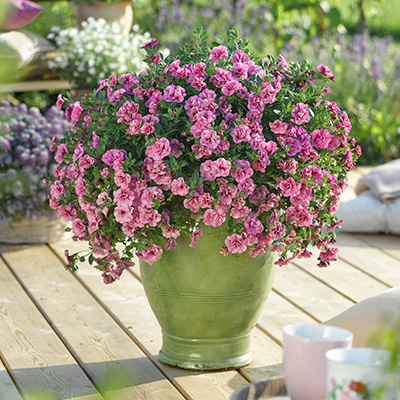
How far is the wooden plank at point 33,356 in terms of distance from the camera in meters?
A: 1.79

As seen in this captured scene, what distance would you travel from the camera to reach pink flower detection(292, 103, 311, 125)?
164 centimetres

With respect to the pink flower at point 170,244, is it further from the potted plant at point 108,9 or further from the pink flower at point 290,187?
the potted plant at point 108,9

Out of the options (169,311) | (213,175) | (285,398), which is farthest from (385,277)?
(285,398)

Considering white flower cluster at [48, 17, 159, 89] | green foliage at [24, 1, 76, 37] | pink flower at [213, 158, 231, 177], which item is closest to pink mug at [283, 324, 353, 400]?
green foliage at [24, 1, 76, 37]

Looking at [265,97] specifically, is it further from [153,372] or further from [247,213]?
[153,372]

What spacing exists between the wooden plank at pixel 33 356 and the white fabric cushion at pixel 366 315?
64 centimetres

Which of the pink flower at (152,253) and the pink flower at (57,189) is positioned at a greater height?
the pink flower at (57,189)

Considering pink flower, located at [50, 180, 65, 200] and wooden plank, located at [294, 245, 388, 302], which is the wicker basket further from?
pink flower, located at [50, 180, 65, 200]

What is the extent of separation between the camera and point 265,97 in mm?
1629

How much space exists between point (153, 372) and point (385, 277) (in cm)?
116

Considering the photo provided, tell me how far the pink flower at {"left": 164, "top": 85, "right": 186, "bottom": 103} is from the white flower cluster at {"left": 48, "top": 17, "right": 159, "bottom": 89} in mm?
2269

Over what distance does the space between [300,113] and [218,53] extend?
9.6 inches

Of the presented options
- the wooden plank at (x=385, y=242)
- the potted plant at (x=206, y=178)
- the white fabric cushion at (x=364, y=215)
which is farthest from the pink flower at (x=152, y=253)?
the white fabric cushion at (x=364, y=215)

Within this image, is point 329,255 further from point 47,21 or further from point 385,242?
point 385,242
